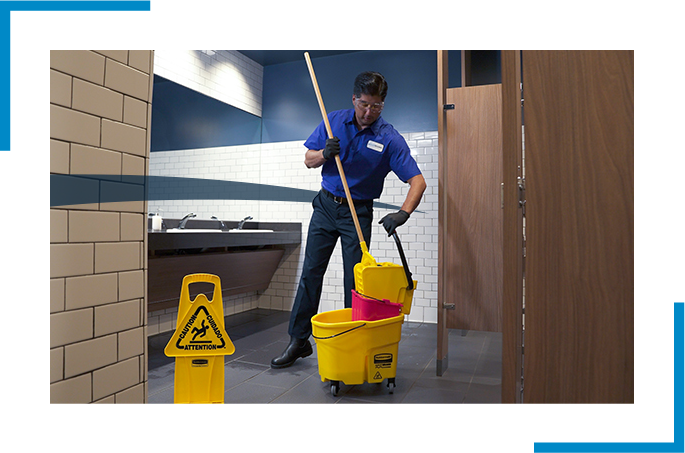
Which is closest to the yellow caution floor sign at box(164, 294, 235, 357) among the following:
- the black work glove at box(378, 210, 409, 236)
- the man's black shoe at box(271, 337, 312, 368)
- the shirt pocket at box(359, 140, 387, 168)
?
the black work glove at box(378, 210, 409, 236)

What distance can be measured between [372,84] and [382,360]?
1348 mm

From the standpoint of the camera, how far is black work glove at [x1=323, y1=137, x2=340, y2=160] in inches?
88.7

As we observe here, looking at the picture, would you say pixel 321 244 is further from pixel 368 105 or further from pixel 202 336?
pixel 202 336

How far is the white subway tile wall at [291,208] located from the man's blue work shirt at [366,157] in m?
1.53

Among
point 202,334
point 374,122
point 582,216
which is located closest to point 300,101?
point 374,122

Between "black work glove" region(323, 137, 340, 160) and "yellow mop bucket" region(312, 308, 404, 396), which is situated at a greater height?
"black work glove" region(323, 137, 340, 160)

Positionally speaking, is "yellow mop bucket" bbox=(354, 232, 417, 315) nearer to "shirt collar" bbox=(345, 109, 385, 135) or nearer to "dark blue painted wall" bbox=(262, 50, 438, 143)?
"shirt collar" bbox=(345, 109, 385, 135)

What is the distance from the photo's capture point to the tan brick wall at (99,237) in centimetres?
112

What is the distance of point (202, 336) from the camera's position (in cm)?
136

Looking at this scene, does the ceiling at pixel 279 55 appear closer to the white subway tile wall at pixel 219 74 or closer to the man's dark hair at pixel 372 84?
the white subway tile wall at pixel 219 74

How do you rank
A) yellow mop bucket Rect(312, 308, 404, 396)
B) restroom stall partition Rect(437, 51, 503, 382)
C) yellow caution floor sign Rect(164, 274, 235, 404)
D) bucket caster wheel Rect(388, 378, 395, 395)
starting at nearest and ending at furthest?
yellow caution floor sign Rect(164, 274, 235, 404) → yellow mop bucket Rect(312, 308, 404, 396) → bucket caster wheel Rect(388, 378, 395, 395) → restroom stall partition Rect(437, 51, 503, 382)

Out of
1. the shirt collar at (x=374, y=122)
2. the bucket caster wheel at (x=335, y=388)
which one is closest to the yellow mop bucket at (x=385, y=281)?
the bucket caster wheel at (x=335, y=388)

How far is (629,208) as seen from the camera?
1.01 metres
